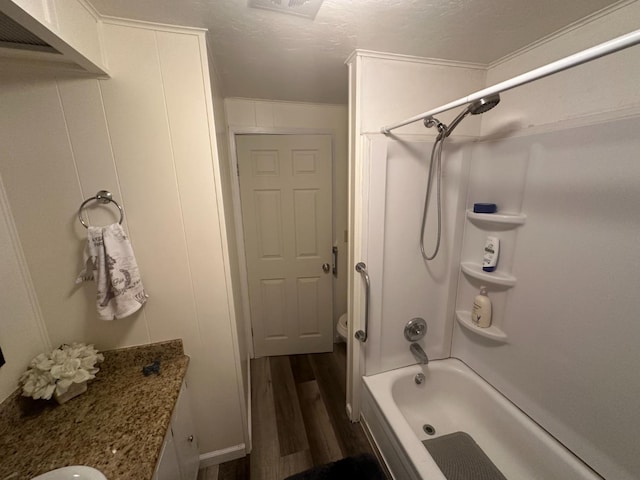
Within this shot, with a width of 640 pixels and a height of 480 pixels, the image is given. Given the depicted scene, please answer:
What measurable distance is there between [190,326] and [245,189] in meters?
1.15

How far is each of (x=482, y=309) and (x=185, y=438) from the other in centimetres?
168

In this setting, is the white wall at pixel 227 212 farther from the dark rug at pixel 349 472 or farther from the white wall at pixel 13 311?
the white wall at pixel 13 311

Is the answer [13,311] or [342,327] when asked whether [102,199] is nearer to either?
[13,311]

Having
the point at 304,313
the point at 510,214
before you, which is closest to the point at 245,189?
the point at 304,313

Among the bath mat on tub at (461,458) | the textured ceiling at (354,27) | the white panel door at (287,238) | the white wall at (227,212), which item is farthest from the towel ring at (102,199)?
the bath mat on tub at (461,458)

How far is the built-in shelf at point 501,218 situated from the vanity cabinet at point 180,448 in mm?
1727

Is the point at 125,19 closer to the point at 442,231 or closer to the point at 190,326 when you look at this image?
the point at 190,326

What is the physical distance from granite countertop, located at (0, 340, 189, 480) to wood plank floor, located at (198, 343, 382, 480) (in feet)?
2.65

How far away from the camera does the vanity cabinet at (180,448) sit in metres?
0.88

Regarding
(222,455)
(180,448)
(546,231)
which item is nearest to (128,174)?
(180,448)

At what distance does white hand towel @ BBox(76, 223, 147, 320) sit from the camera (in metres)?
0.92

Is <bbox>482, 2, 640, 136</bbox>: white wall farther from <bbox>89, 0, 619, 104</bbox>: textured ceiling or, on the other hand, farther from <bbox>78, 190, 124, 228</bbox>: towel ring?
<bbox>78, 190, 124, 228</bbox>: towel ring

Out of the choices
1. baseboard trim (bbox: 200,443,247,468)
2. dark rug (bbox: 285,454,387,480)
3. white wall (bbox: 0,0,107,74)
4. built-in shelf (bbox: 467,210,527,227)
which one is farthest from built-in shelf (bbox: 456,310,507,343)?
white wall (bbox: 0,0,107,74)

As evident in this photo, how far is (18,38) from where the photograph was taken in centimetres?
77
